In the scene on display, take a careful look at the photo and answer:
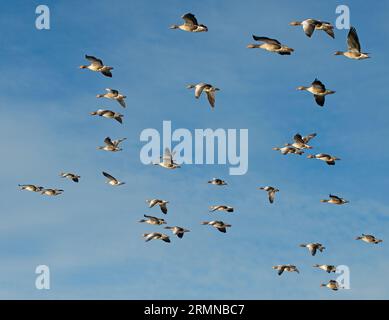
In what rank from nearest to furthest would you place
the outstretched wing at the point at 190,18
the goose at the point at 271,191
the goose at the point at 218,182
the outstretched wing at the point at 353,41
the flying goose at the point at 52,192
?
the outstretched wing at the point at 353,41, the outstretched wing at the point at 190,18, the goose at the point at 218,182, the goose at the point at 271,191, the flying goose at the point at 52,192

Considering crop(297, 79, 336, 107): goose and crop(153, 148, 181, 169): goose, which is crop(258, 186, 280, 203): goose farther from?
crop(297, 79, 336, 107): goose

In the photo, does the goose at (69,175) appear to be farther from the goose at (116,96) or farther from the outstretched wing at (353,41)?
the outstretched wing at (353,41)

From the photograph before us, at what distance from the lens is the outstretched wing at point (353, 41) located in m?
56.3

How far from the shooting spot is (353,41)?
189ft

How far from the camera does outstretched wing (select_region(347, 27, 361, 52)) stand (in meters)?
56.3

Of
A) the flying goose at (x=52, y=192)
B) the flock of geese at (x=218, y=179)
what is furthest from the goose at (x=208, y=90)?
the flying goose at (x=52, y=192)

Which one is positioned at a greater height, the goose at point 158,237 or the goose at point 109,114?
the goose at point 109,114

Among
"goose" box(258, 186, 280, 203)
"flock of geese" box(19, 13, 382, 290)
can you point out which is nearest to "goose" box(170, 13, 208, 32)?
"flock of geese" box(19, 13, 382, 290)

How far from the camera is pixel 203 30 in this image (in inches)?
2383

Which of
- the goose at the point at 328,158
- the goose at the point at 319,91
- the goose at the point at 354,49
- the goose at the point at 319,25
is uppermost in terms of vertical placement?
the goose at the point at 319,25

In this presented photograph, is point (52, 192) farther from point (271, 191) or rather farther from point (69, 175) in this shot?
point (271, 191)

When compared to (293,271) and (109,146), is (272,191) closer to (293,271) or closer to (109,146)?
(293,271)

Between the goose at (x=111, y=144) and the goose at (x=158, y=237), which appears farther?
the goose at (x=111, y=144)

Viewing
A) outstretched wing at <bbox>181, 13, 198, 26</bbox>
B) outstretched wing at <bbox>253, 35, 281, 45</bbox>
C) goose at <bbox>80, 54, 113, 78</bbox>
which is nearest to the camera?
outstretched wing at <bbox>253, 35, 281, 45</bbox>
